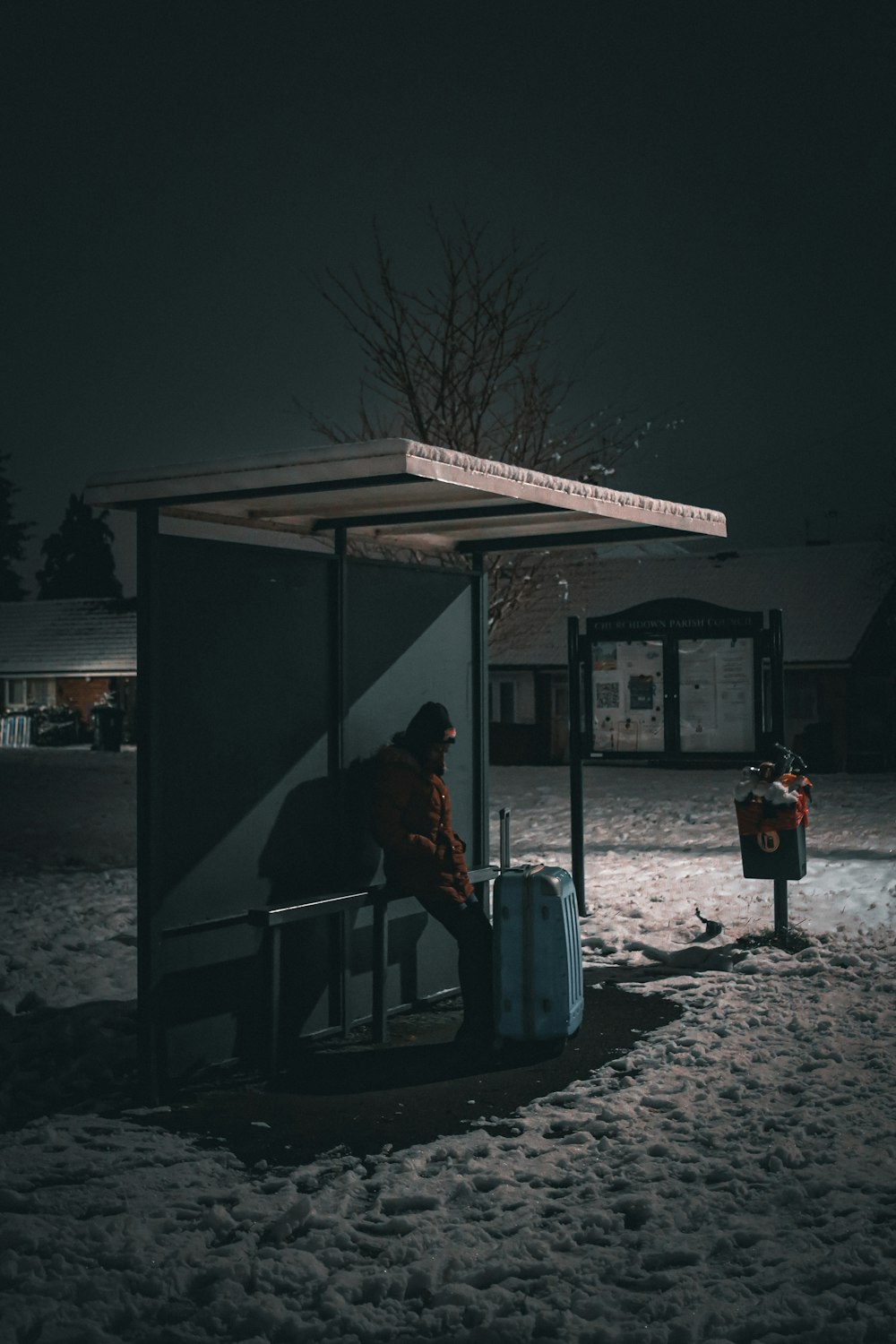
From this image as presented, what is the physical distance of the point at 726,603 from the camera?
119 feet

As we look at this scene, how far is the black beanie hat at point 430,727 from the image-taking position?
7082 mm

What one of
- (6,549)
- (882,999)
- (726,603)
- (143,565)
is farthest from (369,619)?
(6,549)

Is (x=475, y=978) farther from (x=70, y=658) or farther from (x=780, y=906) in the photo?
(x=70, y=658)

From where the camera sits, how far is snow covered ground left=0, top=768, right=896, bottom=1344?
3.92 meters

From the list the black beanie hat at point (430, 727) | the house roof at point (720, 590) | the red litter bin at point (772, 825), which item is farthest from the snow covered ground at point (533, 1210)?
the house roof at point (720, 590)

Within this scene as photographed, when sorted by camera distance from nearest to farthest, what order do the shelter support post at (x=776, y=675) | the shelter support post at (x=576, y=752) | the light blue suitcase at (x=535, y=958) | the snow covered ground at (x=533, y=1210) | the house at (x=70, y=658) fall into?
the snow covered ground at (x=533, y=1210) < the light blue suitcase at (x=535, y=958) < the shelter support post at (x=776, y=675) < the shelter support post at (x=576, y=752) < the house at (x=70, y=658)

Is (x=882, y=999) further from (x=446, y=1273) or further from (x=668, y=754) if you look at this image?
(x=446, y=1273)

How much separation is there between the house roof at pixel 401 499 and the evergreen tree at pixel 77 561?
8527 centimetres

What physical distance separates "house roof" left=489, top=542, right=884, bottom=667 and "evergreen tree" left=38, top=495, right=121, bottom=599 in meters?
58.1

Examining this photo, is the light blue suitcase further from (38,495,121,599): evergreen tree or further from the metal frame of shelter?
(38,495,121,599): evergreen tree

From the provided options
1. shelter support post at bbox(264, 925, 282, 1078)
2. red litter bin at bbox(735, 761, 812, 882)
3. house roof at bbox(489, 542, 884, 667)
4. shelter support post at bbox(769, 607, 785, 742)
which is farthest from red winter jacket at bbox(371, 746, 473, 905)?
house roof at bbox(489, 542, 884, 667)

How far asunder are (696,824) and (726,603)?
63.2ft

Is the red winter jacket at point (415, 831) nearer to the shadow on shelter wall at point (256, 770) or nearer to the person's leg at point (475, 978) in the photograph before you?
the person's leg at point (475, 978)

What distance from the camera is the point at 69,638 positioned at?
170ft
